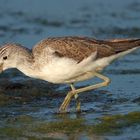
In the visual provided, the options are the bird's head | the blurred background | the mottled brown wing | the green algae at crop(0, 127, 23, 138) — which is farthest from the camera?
the blurred background

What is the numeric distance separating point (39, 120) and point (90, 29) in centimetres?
704

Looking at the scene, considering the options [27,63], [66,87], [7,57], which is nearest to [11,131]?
[27,63]

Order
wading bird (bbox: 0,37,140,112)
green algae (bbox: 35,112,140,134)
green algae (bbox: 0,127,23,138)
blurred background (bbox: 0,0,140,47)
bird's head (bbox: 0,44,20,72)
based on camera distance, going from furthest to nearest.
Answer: blurred background (bbox: 0,0,140,47) → bird's head (bbox: 0,44,20,72) → wading bird (bbox: 0,37,140,112) → green algae (bbox: 35,112,140,134) → green algae (bbox: 0,127,23,138)

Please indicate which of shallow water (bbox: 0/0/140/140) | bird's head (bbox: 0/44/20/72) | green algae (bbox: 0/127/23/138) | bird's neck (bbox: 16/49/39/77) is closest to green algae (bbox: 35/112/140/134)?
shallow water (bbox: 0/0/140/140)

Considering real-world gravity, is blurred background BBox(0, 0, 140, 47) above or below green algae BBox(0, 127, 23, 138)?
above

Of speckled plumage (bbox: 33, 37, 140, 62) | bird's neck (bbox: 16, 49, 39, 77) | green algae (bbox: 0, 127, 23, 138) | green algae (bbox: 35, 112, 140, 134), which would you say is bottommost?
green algae (bbox: 35, 112, 140, 134)

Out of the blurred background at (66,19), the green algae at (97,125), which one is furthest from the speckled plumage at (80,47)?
the blurred background at (66,19)

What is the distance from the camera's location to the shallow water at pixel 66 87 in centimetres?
1112

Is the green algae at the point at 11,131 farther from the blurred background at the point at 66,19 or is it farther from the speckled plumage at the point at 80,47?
the blurred background at the point at 66,19

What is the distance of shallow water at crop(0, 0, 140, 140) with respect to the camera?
36.5 ft

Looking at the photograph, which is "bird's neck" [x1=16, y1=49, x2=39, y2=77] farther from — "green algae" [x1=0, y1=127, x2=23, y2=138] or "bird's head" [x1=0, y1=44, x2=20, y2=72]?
"green algae" [x1=0, y1=127, x2=23, y2=138]

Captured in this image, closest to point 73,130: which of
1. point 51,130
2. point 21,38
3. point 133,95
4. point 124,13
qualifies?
point 51,130

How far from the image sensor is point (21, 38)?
17.5 meters

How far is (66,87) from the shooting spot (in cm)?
1423
